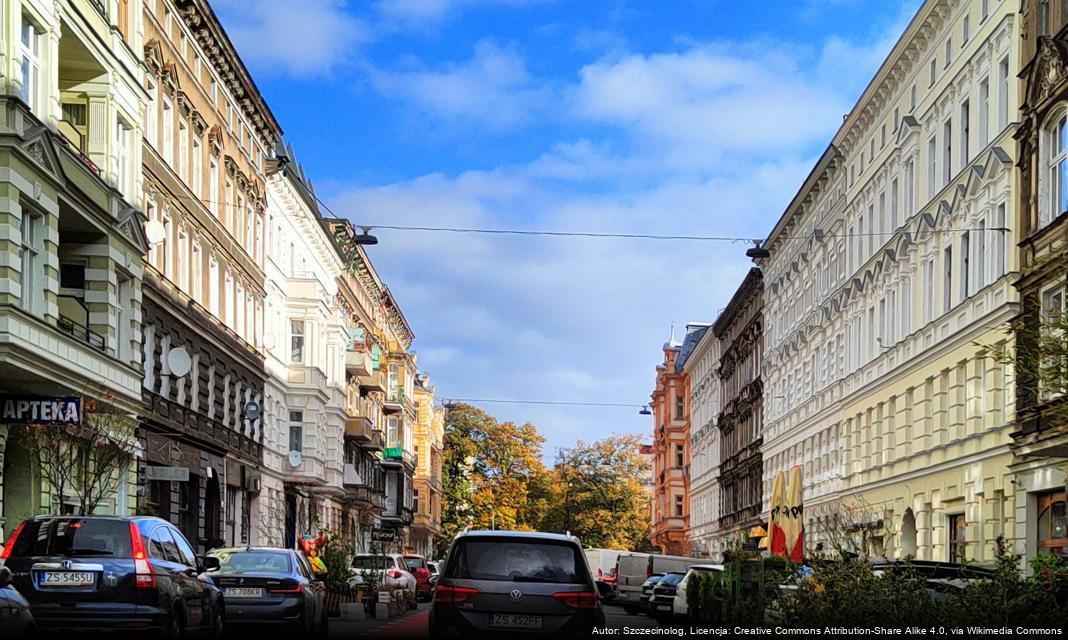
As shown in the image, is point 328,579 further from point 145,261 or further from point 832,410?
point 832,410

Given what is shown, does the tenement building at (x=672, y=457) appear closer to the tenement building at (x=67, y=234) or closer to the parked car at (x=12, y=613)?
the tenement building at (x=67, y=234)

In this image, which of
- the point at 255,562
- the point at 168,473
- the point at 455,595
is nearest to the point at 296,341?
the point at 168,473

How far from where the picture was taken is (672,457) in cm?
12100

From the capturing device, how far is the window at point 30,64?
28625mm

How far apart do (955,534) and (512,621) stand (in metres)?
27.7

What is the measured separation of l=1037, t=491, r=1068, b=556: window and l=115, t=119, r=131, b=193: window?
19.9m

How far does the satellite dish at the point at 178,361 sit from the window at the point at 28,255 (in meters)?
11.4

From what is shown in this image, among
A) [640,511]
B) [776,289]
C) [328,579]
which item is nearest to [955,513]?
[328,579]

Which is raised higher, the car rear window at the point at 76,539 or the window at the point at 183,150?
the window at the point at 183,150

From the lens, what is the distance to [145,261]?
124 ft

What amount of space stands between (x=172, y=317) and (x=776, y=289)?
125ft

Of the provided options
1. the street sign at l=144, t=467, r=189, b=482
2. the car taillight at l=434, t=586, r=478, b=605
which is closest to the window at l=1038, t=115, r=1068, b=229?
the street sign at l=144, t=467, r=189, b=482

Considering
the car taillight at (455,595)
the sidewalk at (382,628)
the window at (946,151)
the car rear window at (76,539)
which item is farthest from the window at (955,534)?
the car rear window at (76,539)

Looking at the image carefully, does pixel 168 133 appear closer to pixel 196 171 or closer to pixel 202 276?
pixel 196 171
